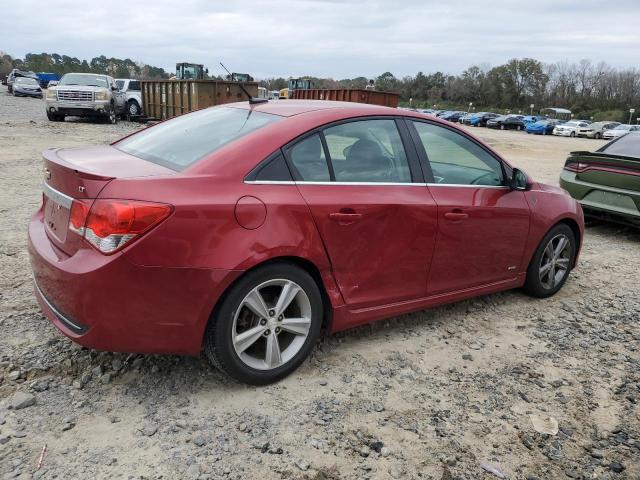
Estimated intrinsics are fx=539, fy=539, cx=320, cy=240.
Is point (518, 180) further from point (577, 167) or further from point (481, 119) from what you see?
point (481, 119)

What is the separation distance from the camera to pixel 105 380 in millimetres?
3031

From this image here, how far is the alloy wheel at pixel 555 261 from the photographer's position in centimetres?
471

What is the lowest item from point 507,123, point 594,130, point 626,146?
point 507,123

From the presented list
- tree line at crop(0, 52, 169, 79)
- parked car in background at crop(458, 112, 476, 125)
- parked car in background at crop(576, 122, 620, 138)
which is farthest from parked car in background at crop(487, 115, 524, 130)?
tree line at crop(0, 52, 169, 79)

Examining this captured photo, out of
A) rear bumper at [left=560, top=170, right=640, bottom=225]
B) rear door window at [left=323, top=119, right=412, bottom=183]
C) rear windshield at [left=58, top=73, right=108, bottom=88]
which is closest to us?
rear door window at [left=323, top=119, right=412, bottom=183]

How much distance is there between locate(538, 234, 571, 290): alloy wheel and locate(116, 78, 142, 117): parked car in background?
21901mm

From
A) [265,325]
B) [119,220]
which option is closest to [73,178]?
[119,220]

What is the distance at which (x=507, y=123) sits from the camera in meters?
50.8

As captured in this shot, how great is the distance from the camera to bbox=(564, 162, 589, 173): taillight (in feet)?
24.7

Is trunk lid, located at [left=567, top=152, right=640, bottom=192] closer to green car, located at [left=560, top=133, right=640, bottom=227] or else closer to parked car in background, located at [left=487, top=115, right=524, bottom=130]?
green car, located at [left=560, top=133, right=640, bottom=227]

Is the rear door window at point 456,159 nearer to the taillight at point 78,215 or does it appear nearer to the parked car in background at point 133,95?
the taillight at point 78,215

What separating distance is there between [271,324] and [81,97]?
18.6 m

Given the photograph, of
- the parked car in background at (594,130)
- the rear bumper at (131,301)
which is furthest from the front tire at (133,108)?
the parked car in background at (594,130)

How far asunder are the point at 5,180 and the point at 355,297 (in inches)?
288
